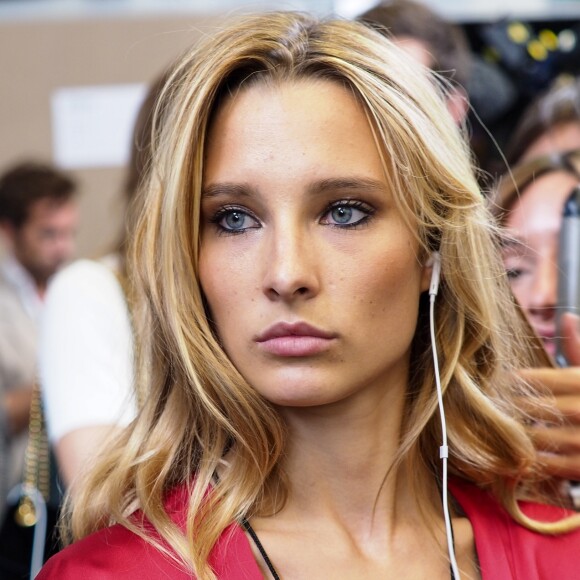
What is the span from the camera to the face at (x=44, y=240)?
3.67 metres

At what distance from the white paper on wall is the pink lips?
239 cm

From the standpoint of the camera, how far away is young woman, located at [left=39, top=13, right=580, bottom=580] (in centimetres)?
142

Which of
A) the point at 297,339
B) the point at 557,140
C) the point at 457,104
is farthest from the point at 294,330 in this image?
the point at 557,140

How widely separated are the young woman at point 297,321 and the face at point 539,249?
397mm

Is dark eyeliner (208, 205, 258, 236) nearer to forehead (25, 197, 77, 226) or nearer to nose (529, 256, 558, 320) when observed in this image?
nose (529, 256, 558, 320)

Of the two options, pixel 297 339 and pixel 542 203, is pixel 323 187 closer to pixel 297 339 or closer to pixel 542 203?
pixel 297 339

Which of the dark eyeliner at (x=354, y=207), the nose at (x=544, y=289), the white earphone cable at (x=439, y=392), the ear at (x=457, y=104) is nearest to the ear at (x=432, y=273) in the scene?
the white earphone cable at (x=439, y=392)

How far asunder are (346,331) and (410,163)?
0.82 feet

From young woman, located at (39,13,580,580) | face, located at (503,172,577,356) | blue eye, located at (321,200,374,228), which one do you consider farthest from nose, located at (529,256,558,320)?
→ blue eye, located at (321,200,374,228)

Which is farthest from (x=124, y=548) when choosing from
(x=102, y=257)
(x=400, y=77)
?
(x=102, y=257)

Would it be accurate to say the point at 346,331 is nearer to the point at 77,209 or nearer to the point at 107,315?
the point at 107,315

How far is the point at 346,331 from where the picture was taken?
142 centimetres

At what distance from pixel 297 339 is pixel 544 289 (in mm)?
780

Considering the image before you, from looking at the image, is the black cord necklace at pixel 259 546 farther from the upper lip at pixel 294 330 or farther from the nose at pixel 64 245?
the nose at pixel 64 245
